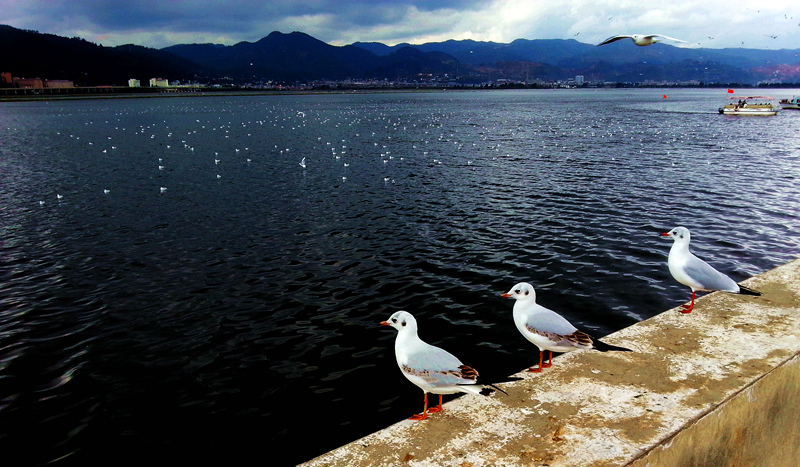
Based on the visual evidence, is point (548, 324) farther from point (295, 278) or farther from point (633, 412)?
point (295, 278)

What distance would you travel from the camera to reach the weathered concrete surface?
4445 mm

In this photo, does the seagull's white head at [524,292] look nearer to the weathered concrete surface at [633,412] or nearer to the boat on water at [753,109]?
the weathered concrete surface at [633,412]

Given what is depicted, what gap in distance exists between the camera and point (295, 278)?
14734mm

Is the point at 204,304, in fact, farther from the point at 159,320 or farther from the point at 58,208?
the point at 58,208

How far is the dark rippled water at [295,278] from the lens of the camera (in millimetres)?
8633

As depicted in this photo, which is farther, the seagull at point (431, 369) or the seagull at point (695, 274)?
the seagull at point (695, 274)

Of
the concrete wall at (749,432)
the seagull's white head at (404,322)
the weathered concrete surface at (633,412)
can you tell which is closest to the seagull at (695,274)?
the weathered concrete surface at (633,412)

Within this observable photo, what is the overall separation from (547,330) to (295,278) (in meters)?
9.71

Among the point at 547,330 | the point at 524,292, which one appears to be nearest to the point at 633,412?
the point at 547,330

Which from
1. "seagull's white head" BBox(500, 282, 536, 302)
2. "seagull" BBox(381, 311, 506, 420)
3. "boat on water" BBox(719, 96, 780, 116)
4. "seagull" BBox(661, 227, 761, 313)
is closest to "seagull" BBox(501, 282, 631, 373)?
"seagull's white head" BBox(500, 282, 536, 302)

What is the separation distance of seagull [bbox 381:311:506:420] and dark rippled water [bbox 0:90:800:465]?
270 cm

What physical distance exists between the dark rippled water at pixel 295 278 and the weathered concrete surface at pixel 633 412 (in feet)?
11.5

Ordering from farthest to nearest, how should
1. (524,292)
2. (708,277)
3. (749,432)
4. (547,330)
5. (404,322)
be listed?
1. (708,277)
2. (524,292)
3. (547,330)
4. (404,322)
5. (749,432)

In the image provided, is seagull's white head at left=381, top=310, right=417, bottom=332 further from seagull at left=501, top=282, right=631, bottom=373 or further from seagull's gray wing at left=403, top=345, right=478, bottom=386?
seagull at left=501, top=282, right=631, bottom=373
